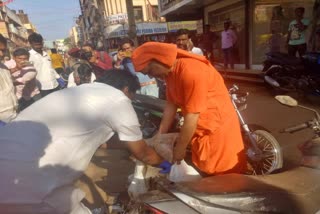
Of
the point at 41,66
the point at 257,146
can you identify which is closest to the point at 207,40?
the point at 41,66

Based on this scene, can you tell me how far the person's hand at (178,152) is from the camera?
2.10 metres

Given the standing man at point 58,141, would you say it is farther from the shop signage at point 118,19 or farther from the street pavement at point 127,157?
the shop signage at point 118,19

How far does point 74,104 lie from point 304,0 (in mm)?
9943

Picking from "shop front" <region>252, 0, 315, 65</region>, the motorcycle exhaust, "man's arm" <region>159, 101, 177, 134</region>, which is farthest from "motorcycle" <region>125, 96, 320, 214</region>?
"shop front" <region>252, 0, 315, 65</region>

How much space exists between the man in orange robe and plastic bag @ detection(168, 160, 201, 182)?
49 mm

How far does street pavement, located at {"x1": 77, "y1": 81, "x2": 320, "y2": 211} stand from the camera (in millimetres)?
3715

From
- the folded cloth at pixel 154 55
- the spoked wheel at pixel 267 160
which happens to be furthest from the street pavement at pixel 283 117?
the folded cloth at pixel 154 55

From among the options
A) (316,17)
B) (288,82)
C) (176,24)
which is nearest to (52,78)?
(288,82)

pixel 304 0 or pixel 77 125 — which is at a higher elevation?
pixel 304 0

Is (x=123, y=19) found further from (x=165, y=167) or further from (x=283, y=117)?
(x=165, y=167)

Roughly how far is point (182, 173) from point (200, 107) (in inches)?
21.0

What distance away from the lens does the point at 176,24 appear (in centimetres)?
2330

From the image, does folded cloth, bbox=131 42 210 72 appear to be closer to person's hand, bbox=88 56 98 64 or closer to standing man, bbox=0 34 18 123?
standing man, bbox=0 34 18 123

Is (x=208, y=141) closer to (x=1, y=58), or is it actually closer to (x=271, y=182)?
(x=271, y=182)
